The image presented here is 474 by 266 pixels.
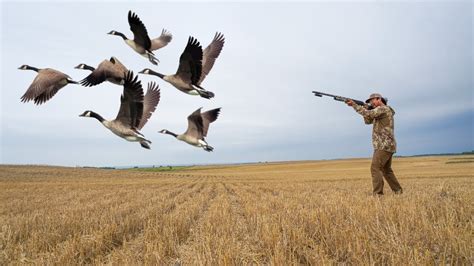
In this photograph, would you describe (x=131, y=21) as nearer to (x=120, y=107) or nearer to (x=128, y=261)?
(x=120, y=107)

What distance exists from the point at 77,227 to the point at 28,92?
6.93 meters

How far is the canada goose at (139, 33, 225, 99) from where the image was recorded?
7.31 feet


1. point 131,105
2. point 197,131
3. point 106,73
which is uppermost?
point 106,73

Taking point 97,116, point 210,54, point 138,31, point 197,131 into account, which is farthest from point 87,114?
point 210,54

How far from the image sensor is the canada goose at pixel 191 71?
2229 mm

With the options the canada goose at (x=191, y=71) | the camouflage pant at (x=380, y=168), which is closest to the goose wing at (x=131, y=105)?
the canada goose at (x=191, y=71)

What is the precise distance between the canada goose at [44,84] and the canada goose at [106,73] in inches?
4.1

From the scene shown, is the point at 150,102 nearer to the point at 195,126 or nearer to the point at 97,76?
the point at 195,126

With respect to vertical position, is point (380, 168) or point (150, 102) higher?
point (150, 102)

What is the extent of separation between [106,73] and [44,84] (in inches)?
13.5

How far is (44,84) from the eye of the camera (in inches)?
81.8

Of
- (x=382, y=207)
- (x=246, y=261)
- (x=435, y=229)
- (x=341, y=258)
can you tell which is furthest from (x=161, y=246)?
(x=382, y=207)

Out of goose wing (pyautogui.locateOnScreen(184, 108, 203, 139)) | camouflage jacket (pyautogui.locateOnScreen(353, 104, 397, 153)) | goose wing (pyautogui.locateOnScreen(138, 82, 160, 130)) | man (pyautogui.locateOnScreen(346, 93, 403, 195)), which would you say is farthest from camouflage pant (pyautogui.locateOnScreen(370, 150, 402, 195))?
goose wing (pyautogui.locateOnScreen(138, 82, 160, 130))

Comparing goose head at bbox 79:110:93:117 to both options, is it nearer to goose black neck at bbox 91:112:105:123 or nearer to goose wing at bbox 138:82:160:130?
goose black neck at bbox 91:112:105:123
